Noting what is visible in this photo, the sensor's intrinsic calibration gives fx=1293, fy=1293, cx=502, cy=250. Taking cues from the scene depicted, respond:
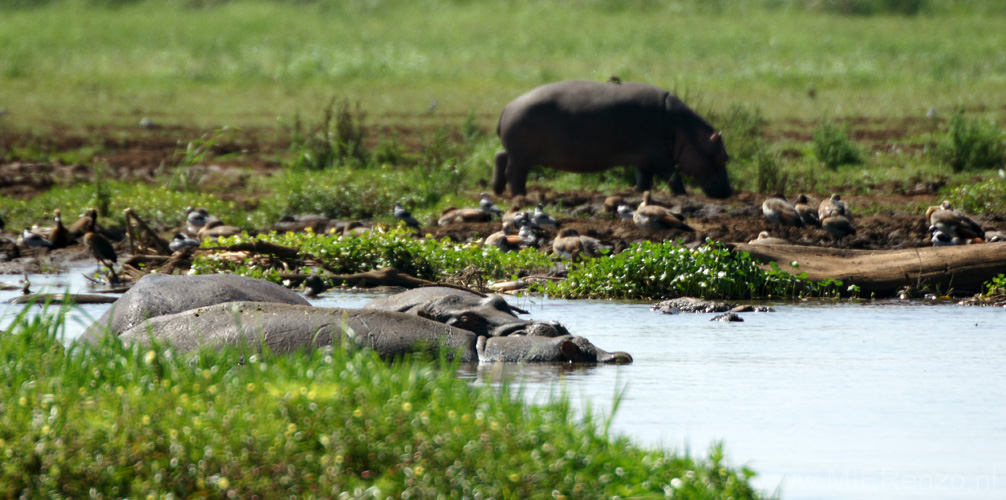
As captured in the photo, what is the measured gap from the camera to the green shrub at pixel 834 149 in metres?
16.0

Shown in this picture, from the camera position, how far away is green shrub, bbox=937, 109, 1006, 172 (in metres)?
15.5

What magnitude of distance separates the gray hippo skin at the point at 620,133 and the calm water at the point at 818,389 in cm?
498

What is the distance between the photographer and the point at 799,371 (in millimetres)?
6672

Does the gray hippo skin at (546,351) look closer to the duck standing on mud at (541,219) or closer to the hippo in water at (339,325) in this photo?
the hippo in water at (339,325)

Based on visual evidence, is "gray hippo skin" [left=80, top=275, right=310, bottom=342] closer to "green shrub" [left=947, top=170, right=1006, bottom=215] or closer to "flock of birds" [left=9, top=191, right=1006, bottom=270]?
"flock of birds" [left=9, top=191, right=1006, bottom=270]

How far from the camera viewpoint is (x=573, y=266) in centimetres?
1047

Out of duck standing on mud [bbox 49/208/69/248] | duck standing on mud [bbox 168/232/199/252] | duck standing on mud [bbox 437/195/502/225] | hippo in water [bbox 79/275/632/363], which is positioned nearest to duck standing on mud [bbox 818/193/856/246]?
duck standing on mud [bbox 437/195/502/225]

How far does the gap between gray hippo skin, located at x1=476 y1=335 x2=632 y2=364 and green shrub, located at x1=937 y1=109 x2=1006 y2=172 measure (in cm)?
997

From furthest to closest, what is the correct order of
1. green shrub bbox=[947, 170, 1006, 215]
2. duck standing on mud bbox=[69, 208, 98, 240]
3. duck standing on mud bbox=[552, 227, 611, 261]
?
green shrub bbox=[947, 170, 1006, 215], duck standing on mud bbox=[69, 208, 98, 240], duck standing on mud bbox=[552, 227, 611, 261]

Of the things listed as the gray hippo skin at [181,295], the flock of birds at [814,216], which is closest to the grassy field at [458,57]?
the flock of birds at [814,216]

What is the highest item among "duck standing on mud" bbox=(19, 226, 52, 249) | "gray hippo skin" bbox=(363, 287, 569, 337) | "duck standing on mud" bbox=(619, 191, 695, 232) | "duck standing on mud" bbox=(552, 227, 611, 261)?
"gray hippo skin" bbox=(363, 287, 569, 337)

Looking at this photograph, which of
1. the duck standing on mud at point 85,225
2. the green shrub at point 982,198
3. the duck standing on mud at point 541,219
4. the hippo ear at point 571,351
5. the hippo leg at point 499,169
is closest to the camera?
the hippo ear at point 571,351

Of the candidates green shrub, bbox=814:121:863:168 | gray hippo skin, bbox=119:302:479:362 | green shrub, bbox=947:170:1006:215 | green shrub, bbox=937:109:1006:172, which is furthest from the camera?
green shrub, bbox=814:121:863:168

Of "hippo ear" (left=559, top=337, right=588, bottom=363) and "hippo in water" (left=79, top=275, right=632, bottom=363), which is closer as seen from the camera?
"hippo in water" (left=79, top=275, right=632, bottom=363)
